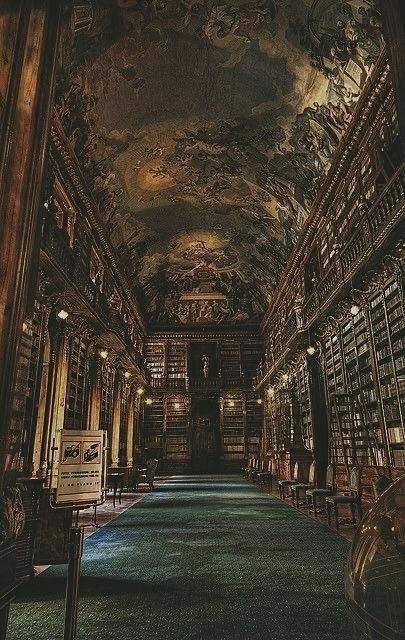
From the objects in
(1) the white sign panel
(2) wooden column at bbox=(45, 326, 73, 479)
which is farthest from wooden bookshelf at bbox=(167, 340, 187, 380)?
(1) the white sign panel

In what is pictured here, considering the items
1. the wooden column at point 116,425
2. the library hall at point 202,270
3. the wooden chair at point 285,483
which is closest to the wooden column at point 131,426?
the library hall at point 202,270

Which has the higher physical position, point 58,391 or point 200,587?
point 58,391

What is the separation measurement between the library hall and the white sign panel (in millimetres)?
14

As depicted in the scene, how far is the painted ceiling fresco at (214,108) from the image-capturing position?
26.3ft

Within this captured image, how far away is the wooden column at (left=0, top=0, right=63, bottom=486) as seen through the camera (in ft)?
5.64

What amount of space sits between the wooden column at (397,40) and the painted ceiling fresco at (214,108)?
6.23m

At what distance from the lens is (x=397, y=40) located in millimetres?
2162

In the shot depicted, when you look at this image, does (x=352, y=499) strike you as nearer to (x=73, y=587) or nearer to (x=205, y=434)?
(x=73, y=587)

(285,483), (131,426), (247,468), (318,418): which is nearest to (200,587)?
(285,483)

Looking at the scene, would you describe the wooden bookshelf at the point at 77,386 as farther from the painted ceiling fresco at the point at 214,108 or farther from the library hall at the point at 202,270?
the painted ceiling fresco at the point at 214,108

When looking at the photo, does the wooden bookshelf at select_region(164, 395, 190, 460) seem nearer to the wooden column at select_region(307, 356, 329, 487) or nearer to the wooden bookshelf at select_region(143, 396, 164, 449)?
the wooden bookshelf at select_region(143, 396, 164, 449)

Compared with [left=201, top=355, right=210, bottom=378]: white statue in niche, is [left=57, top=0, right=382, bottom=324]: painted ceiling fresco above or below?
above

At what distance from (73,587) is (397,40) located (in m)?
3.24

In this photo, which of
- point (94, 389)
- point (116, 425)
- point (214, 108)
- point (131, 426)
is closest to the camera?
point (214, 108)
